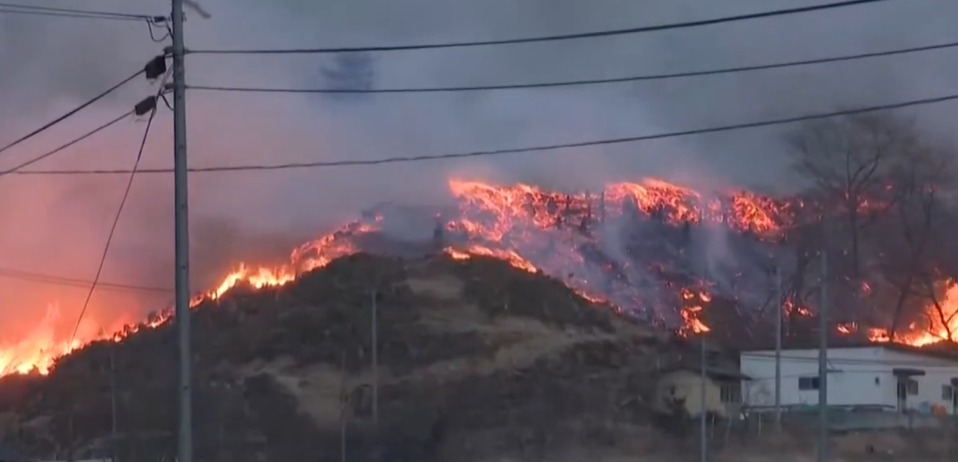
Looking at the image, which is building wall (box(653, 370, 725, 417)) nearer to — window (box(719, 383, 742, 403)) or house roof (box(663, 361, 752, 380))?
window (box(719, 383, 742, 403))

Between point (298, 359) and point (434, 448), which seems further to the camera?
point (298, 359)

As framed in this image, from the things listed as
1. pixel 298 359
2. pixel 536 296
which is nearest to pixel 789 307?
pixel 536 296

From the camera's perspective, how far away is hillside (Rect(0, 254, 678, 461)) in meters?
65.7

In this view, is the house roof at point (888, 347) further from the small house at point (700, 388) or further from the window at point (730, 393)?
the window at point (730, 393)

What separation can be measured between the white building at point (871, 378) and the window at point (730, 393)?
2.96 feet

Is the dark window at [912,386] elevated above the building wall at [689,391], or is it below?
above

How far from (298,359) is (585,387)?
72.8 ft

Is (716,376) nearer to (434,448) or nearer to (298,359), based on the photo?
(434,448)

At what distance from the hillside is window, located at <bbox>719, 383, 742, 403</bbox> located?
178 inches

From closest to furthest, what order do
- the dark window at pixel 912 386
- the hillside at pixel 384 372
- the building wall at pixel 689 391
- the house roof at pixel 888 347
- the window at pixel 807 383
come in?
the hillside at pixel 384 372
the house roof at pixel 888 347
the window at pixel 807 383
the dark window at pixel 912 386
the building wall at pixel 689 391

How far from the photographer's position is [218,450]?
2420 inches

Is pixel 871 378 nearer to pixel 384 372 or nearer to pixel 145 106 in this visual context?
pixel 384 372

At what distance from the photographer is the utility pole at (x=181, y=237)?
21.6 metres

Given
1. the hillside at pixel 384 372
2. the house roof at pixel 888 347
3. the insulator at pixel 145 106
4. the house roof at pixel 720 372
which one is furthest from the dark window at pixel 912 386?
the insulator at pixel 145 106
